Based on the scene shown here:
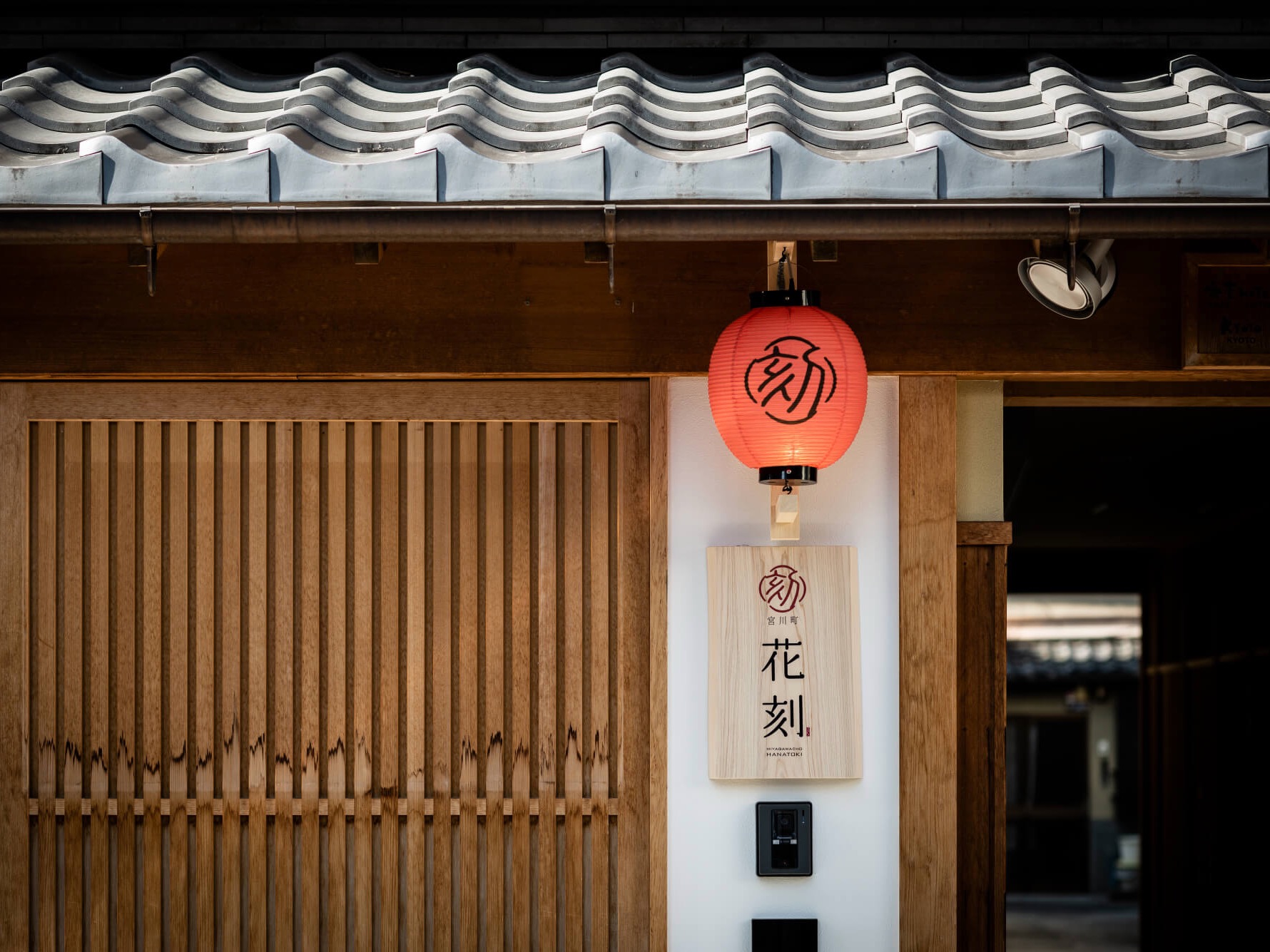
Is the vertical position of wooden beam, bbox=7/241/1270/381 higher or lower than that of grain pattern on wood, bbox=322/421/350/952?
higher

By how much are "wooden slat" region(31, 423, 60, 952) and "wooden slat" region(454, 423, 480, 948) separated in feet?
5.47

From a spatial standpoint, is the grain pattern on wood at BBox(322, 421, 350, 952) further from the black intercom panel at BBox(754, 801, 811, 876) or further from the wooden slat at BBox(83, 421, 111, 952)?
the black intercom panel at BBox(754, 801, 811, 876)

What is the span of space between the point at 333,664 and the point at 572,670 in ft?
3.27

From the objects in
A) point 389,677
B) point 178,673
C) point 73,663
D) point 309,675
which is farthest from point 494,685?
point 73,663

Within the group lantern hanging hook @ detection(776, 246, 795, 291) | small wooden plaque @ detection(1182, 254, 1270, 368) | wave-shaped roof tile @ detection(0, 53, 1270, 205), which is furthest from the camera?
small wooden plaque @ detection(1182, 254, 1270, 368)

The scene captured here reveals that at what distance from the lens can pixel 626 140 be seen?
415cm

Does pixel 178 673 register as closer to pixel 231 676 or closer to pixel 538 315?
pixel 231 676

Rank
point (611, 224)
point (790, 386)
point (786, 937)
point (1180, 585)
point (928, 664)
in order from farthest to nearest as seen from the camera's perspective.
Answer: point (1180, 585) → point (928, 664) → point (786, 937) → point (790, 386) → point (611, 224)

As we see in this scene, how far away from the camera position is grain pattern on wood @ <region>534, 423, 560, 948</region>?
5438mm

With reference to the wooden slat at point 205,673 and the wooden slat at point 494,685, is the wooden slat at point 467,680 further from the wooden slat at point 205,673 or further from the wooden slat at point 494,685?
the wooden slat at point 205,673

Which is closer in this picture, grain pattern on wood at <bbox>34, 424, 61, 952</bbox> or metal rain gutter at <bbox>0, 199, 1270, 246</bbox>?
metal rain gutter at <bbox>0, 199, 1270, 246</bbox>

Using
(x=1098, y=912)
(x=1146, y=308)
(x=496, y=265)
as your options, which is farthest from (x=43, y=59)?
(x=1098, y=912)

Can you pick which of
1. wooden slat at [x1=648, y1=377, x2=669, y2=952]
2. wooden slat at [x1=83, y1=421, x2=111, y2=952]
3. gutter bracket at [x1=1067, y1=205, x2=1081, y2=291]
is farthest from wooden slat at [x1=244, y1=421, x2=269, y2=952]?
gutter bracket at [x1=1067, y1=205, x2=1081, y2=291]

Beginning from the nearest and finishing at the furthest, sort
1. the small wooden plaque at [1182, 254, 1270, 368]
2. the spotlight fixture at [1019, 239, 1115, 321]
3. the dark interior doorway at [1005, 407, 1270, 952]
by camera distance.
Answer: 1. the spotlight fixture at [1019, 239, 1115, 321]
2. the small wooden plaque at [1182, 254, 1270, 368]
3. the dark interior doorway at [1005, 407, 1270, 952]
